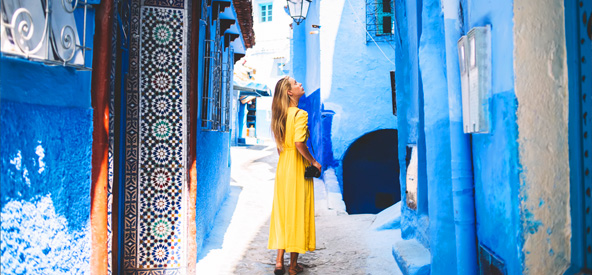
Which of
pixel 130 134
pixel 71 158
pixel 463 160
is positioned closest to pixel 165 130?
pixel 130 134

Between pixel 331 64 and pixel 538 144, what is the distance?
813cm

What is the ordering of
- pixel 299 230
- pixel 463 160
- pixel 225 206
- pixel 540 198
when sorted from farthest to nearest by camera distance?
1. pixel 225 206
2. pixel 299 230
3. pixel 463 160
4. pixel 540 198

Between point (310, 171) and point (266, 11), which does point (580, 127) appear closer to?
point (310, 171)

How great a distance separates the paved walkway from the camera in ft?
13.3

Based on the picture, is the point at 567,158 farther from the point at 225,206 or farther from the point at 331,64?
the point at 331,64

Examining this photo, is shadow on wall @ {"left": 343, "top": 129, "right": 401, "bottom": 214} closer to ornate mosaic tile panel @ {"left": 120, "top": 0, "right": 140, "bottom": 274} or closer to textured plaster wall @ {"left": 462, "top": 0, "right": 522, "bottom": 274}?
ornate mosaic tile panel @ {"left": 120, "top": 0, "right": 140, "bottom": 274}

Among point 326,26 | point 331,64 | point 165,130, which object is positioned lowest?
point 165,130

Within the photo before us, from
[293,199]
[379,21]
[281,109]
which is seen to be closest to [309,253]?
[293,199]

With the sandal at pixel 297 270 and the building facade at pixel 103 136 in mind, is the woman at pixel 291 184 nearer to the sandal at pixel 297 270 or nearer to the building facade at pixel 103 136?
the sandal at pixel 297 270

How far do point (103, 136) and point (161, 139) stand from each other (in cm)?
79

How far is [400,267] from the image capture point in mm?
3859

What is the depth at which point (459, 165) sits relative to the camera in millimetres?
2674

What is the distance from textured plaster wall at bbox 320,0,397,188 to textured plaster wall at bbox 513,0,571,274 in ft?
25.8

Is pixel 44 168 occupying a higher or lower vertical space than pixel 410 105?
lower
